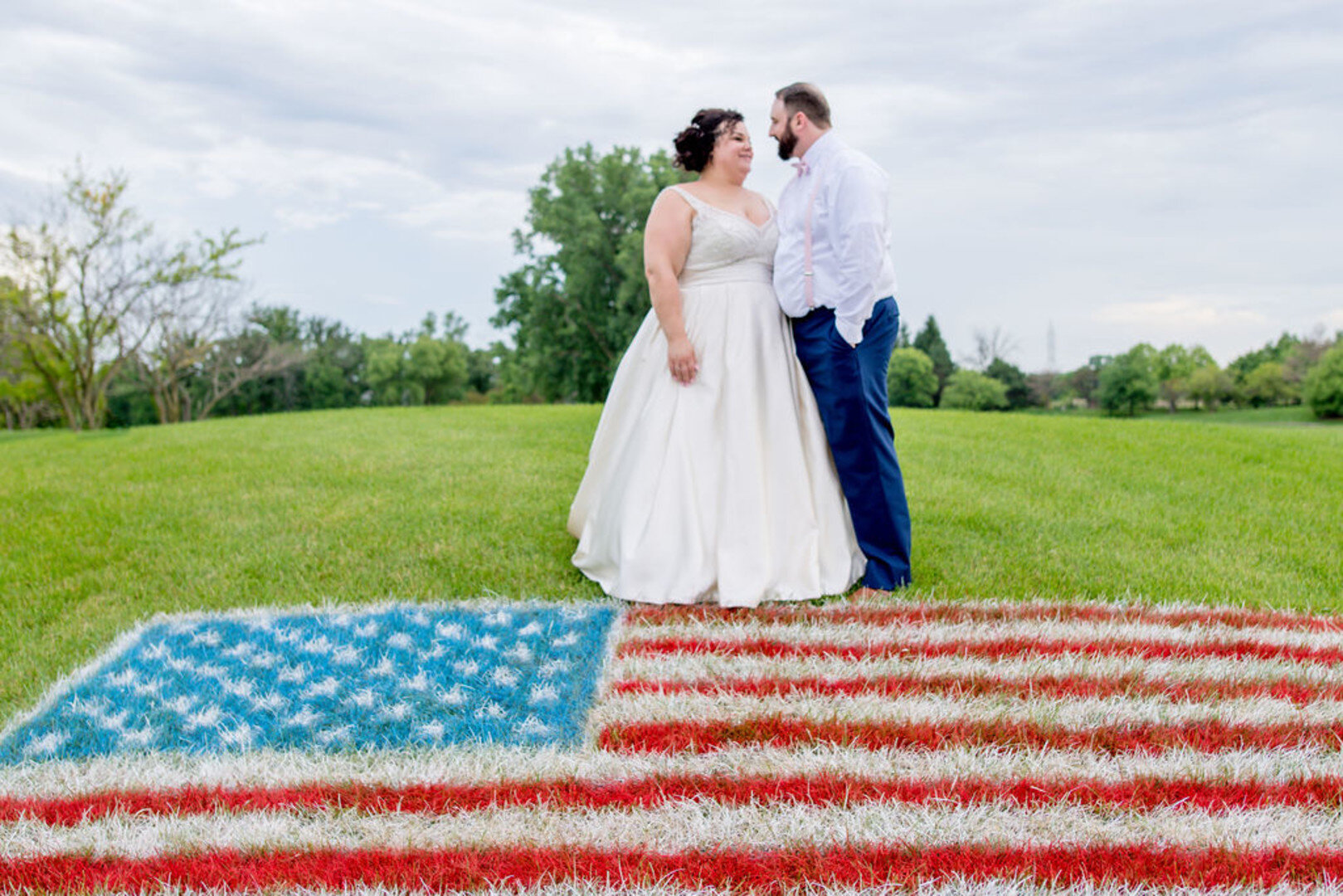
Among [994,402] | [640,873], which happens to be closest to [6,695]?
[640,873]

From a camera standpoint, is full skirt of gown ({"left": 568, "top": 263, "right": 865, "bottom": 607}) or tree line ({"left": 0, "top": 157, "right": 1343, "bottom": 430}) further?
tree line ({"left": 0, "top": 157, "right": 1343, "bottom": 430})

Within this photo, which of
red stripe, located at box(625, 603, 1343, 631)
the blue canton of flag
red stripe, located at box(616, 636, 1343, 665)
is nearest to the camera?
the blue canton of flag

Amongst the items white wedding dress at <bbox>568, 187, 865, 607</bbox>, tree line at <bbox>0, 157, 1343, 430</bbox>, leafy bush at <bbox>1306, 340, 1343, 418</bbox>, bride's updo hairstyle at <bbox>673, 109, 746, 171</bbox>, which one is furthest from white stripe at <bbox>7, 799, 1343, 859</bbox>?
leafy bush at <bbox>1306, 340, 1343, 418</bbox>

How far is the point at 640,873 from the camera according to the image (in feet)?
7.64

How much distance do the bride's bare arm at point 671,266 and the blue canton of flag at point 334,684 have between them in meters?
1.42

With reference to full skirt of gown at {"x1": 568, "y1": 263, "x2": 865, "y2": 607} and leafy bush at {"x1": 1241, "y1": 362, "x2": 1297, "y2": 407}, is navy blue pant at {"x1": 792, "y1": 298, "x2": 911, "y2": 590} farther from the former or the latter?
leafy bush at {"x1": 1241, "y1": 362, "x2": 1297, "y2": 407}

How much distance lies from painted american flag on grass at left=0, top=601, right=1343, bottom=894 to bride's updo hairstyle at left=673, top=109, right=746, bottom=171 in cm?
248

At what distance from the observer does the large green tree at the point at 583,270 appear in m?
30.5

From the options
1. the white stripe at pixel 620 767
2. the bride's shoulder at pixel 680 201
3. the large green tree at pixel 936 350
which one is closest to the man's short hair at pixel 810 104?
the bride's shoulder at pixel 680 201

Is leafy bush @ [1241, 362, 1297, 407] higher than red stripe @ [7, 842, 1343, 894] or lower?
higher

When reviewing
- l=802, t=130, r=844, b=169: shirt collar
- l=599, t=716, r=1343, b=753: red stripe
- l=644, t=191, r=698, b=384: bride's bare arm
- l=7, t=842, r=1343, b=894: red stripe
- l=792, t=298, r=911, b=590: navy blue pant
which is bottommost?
l=7, t=842, r=1343, b=894: red stripe

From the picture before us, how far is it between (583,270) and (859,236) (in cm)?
2704

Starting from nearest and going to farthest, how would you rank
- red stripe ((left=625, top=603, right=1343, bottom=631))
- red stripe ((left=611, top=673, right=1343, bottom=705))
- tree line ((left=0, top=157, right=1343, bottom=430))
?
red stripe ((left=611, top=673, right=1343, bottom=705)) < red stripe ((left=625, top=603, right=1343, bottom=631)) < tree line ((left=0, top=157, right=1343, bottom=430))

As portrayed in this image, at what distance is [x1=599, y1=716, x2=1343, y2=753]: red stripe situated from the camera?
306 cm
